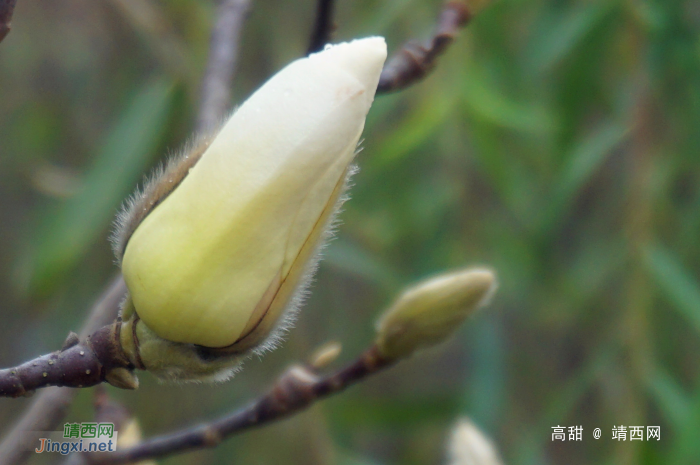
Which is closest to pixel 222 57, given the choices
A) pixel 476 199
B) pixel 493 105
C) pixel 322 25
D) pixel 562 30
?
pixel 322 25

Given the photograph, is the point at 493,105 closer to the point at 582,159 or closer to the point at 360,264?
the point at 582,159

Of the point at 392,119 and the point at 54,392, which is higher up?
the point at 392,119

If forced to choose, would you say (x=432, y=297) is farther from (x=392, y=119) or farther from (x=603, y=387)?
(x=392, y=119)

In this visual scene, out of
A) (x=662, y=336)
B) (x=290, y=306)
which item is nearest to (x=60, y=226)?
(x=290, y=306)

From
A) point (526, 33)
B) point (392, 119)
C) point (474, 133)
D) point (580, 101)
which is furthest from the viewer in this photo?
point (392, 119)

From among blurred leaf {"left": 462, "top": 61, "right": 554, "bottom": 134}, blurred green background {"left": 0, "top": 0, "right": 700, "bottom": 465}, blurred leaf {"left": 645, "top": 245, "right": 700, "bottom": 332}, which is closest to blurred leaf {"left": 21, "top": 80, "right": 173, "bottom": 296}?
blurred green background {"left": 0, "top": 0, "right": 700, "bottom": 465}

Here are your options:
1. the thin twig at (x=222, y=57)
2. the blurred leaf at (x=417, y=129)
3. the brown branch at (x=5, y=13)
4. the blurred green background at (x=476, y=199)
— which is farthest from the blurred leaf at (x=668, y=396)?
the brown branch at (x=5, y=13)

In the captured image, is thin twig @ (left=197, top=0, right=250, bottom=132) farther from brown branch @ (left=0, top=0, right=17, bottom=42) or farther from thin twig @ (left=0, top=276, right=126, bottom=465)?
brown branch @ (left=0, top=0, right=17, bottom=42)
